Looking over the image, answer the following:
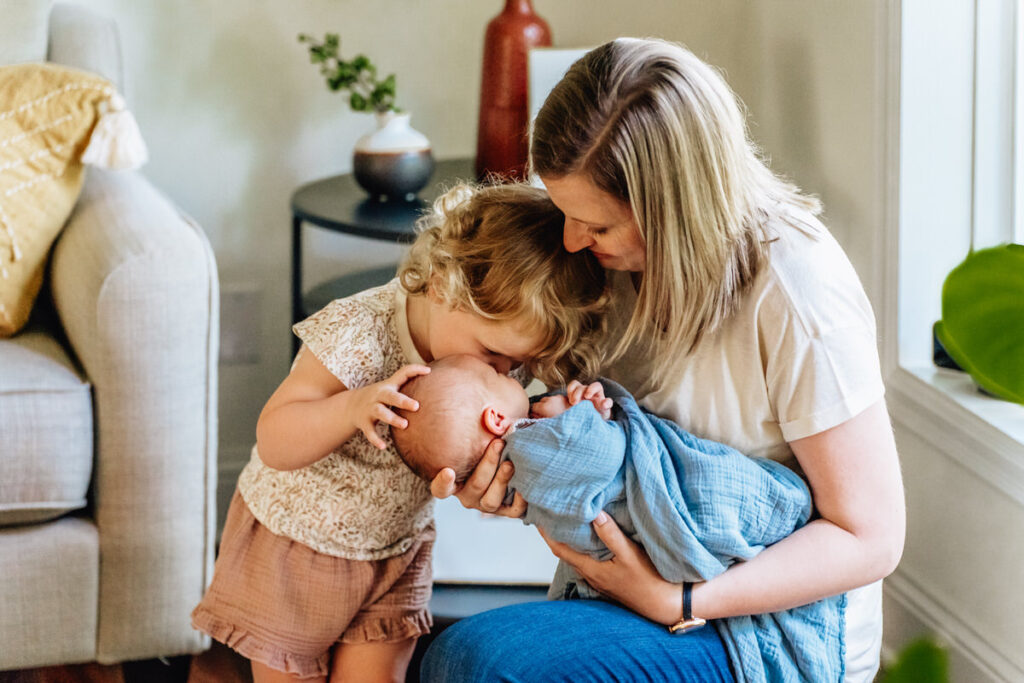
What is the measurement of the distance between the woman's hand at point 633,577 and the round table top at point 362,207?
82cm

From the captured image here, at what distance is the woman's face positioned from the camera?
980 mm

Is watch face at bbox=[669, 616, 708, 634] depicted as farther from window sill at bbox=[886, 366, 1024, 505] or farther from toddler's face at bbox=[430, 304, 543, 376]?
window sill at bbox=[886, 366, 1024, 505]

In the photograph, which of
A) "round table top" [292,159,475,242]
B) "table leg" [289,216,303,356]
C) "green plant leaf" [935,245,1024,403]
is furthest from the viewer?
"table leg" [289,216,303,356]

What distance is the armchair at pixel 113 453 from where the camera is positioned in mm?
1467

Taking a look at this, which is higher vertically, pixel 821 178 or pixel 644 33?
pixel 644 33

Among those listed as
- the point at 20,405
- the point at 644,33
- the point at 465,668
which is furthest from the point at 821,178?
the point at 20,405

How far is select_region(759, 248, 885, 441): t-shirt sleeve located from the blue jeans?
23cm

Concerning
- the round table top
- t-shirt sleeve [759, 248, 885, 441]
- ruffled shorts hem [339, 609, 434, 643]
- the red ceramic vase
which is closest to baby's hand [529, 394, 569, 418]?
t-shirt sleeve [759, 248, 885, 441]

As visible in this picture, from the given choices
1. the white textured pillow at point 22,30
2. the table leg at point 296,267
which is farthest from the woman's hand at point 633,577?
the white textured pillow at point 22,30

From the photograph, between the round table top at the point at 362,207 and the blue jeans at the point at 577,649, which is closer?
the blue jeans at the point at 577,649

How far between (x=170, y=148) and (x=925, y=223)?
1542 millimetres

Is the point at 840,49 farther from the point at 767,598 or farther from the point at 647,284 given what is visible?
the point at 767,598

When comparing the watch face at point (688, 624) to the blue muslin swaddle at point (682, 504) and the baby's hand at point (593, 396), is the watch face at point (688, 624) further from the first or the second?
the baby's hand at point (593, 396)

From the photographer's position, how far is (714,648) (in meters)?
1.01
